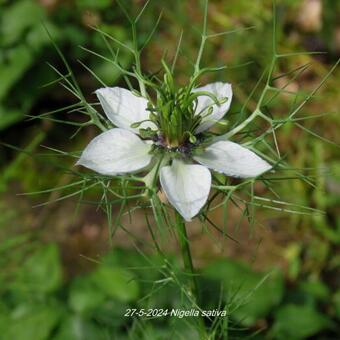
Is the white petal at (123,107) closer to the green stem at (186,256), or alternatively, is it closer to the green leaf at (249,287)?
the green stem at (186,256)

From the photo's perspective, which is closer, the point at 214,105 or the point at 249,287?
the point at 214,105

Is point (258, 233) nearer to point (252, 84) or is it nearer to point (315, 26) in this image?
point (252, 84)

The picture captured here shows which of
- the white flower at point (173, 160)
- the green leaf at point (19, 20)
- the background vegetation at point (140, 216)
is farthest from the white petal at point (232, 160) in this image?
the green leaf at point (19, 20)

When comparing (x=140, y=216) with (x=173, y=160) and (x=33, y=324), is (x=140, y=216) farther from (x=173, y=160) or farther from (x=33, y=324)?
(x=173, y=160)

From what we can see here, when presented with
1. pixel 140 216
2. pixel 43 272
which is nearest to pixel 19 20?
pixel 140 216

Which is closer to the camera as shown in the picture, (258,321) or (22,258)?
(258,321)

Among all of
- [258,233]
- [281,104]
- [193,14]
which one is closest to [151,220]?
[258,233]
